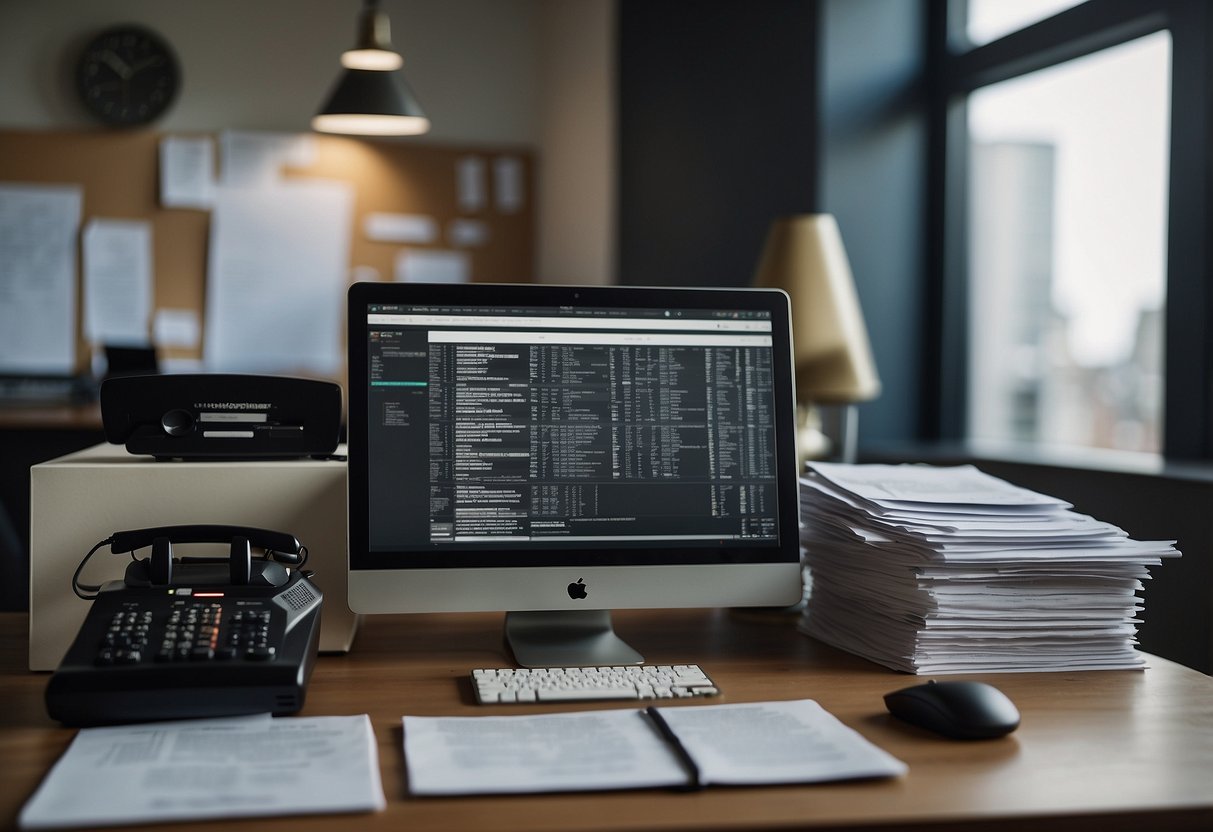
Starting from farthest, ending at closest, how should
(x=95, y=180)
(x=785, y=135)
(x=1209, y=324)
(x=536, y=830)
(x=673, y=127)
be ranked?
(x=95, y=180) < (x=673, y=127) < (x=785, y=135) < (x=1209, y=324) < (x=536, y=830)

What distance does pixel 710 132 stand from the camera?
10.9ft

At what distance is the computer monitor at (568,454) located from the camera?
1.21 meters

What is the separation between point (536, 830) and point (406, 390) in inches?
21.6

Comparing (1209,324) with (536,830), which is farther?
(1209,324)

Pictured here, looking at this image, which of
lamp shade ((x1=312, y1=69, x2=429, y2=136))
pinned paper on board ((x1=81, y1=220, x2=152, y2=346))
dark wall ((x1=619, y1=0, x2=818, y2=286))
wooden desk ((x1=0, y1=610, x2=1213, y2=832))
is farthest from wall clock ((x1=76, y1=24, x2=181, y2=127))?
wooden desk ((x1=0, y1=610, x2=1213, y2=832))

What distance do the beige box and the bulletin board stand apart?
3.10 m

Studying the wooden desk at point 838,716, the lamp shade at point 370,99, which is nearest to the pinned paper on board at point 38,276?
the lamp shade at point 370,99

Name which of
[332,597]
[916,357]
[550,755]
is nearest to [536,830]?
[550,755]

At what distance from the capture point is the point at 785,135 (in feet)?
10.1

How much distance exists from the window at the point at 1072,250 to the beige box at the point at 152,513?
71.5 inches

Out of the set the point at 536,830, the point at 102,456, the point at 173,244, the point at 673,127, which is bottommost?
the point at 536,830

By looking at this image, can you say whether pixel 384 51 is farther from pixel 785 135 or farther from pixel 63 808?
pixel 63 808

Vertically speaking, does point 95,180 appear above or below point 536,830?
above

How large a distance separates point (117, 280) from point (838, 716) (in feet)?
12.1
